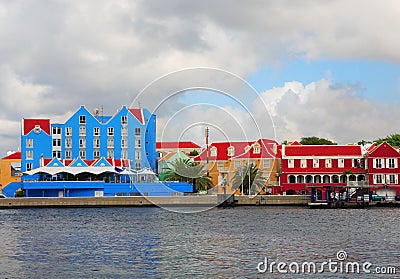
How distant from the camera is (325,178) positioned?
124250 millimetres

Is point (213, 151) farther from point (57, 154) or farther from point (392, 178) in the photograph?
point (392, 178)

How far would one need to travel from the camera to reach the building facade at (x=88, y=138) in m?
124

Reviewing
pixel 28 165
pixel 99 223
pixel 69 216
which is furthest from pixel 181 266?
pixel 28 165

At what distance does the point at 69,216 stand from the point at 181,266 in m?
50.0

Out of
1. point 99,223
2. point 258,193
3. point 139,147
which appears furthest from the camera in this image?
point 139,147

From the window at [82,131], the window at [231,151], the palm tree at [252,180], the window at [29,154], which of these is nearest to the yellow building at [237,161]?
the window at [231,151]

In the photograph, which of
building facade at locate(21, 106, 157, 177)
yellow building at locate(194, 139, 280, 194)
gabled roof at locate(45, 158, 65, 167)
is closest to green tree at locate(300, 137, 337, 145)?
yellow building at locate(194, 139, 280, 194)

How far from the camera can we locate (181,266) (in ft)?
135

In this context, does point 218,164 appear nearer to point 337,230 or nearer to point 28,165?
point 28,165

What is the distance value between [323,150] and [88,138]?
45.4m

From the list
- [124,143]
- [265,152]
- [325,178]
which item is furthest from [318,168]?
[124,143]

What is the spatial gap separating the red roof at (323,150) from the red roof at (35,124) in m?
46.3

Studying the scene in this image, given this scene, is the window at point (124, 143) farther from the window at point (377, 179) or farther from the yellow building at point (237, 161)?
the window at point (377, 179)

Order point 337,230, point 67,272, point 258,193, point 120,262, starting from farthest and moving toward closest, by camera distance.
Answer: point 258,193, point 337,230, point 120,262, point 67,272
